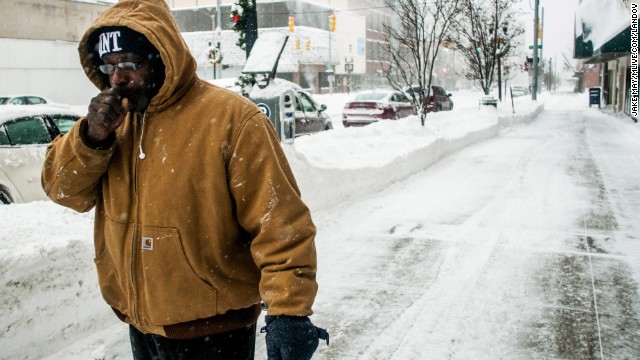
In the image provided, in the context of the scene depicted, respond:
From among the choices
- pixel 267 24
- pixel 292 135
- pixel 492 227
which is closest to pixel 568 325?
pixel 492 227

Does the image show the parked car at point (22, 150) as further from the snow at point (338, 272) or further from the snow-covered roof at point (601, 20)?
the snow-covered roof at point (601, 20)

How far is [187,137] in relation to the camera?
6.20 ft

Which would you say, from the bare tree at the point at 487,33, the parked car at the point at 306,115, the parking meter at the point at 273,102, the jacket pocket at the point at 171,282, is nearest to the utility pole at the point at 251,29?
the parking meter at the point at 273,102

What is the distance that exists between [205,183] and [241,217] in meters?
0.16

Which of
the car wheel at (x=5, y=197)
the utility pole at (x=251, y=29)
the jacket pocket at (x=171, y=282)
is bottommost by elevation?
the car wheel at (x=5, y=197)

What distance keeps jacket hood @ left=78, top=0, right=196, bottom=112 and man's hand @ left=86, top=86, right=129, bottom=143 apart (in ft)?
0.39

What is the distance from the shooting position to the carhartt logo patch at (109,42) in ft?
6.37

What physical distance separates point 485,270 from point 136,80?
4.40m

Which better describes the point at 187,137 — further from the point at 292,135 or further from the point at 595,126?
the point at 595,126

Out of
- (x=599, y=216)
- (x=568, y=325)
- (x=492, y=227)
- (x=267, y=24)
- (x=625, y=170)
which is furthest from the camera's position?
(x=267, y=24)

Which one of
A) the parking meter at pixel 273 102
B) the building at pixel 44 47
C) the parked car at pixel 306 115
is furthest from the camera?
the building at pixel 44 47

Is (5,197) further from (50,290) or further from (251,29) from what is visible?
(251,29)

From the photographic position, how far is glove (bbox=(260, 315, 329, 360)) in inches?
67.7

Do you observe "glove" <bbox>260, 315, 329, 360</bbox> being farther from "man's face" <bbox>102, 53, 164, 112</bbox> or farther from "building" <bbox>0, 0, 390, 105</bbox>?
"building" <bbox>0, 0, 390, 105</bbox>
